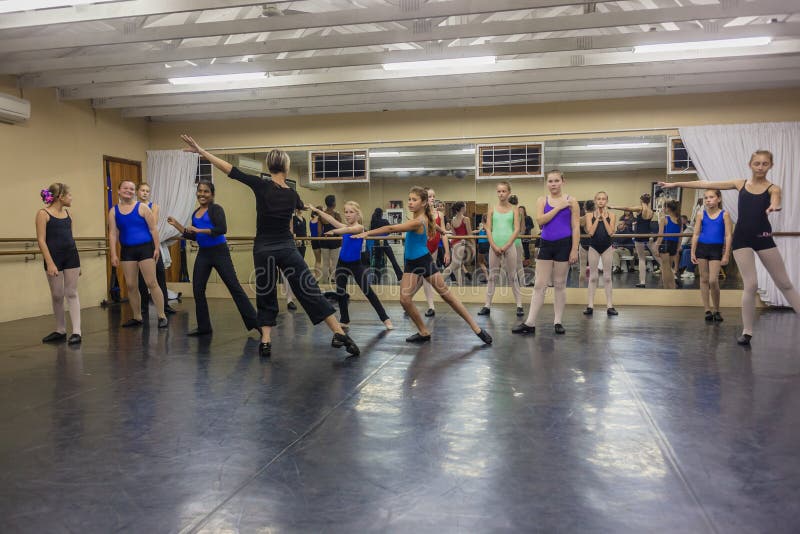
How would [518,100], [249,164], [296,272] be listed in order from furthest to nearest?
[249,164], [518,100], [296,272]

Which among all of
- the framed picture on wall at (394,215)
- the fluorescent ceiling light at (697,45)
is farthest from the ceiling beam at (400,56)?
the framed picture on wall at (394,215)

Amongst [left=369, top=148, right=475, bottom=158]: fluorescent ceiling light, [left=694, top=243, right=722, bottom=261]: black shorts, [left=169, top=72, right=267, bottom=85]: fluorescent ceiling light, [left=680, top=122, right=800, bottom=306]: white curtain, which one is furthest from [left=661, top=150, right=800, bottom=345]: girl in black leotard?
[left=169, top=72, right=267, bottom=85]: fluorescent ceiling light

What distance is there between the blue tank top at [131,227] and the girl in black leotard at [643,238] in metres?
6.85

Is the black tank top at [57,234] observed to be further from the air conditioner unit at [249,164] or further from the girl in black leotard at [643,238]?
the girl in black leotard at [643,238]

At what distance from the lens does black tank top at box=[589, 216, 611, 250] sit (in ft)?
24.2

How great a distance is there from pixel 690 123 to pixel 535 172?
7.71 ft

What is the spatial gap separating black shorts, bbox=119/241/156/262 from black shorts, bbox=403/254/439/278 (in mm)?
3065

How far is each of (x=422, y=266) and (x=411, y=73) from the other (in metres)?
3.37

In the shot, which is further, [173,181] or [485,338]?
[173,181]

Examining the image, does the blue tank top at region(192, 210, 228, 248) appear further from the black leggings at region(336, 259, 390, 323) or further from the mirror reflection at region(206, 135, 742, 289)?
the mirror reflection at region(206, 135, 742, 289)

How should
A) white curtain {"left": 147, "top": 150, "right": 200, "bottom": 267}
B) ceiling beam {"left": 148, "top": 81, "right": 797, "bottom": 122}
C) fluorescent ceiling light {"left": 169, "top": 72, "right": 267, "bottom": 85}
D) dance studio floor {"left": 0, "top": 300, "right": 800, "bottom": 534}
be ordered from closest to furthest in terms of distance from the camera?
dance studio floor {"left": 0, "top": 300, "right": 800, "bottom": 534}
fluorescent ceiling light {"left": 169, "top": 72, "right": 267, "bottom": 85}
ceiling beam {"left": 148, "top": 81, "right": 797, "bottom": 122}
white curtain {"left": 147, "top": 150, "right": 200, "bottom": 267}

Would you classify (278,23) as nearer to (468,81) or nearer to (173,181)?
(468,81)

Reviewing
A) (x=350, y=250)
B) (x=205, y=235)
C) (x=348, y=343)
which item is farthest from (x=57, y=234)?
(x=348, y=343)

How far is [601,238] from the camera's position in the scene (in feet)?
24.3
